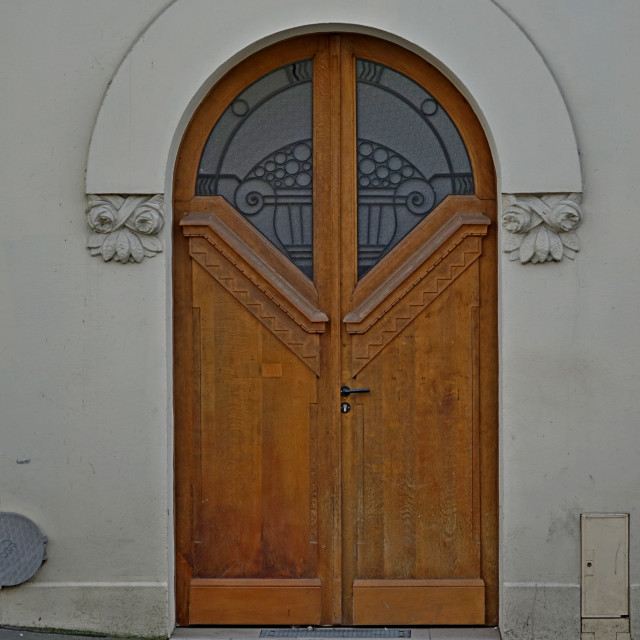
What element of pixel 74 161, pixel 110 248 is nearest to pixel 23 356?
pixel 110 248

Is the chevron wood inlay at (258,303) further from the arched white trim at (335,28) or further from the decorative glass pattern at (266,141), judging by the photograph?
the arched white trim at (335,28)

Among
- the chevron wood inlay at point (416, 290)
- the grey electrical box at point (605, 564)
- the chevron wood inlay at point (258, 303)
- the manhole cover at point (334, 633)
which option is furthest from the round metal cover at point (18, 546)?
the grey electrical box at point (605, 564)

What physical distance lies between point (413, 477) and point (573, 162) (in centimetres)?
192

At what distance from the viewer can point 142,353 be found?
500 cm

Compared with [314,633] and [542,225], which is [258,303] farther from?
[314,633]

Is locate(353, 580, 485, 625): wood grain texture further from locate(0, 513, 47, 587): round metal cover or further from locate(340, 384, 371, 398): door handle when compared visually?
locate(0, 513, 47, 587): round metal cover

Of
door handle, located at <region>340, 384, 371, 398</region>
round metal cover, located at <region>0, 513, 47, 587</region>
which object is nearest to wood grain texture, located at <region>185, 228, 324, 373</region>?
door handle, located at <region>340, 384, 371, 398</region>

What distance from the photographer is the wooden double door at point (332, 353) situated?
514cm

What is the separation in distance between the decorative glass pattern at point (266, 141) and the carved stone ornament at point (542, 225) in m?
1.13

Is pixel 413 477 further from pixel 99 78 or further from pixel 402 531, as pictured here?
pixel 99 78

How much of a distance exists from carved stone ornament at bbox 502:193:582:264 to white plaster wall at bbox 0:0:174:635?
1.89 m

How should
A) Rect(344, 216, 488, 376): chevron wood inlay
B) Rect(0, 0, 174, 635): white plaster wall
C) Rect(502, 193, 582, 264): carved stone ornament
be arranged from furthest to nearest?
1. Rect(344, 216, 488, 376): chevron wood inlay
2. Rect(0, 0, 174, 635): white plaster wall
3. Rect(502, 193, 582, 264): carved stone ornament

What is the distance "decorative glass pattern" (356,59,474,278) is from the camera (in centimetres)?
516

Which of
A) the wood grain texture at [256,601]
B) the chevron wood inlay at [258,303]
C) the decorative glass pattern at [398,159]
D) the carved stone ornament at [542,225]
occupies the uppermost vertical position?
the decorative glass pattern at [398,159]
